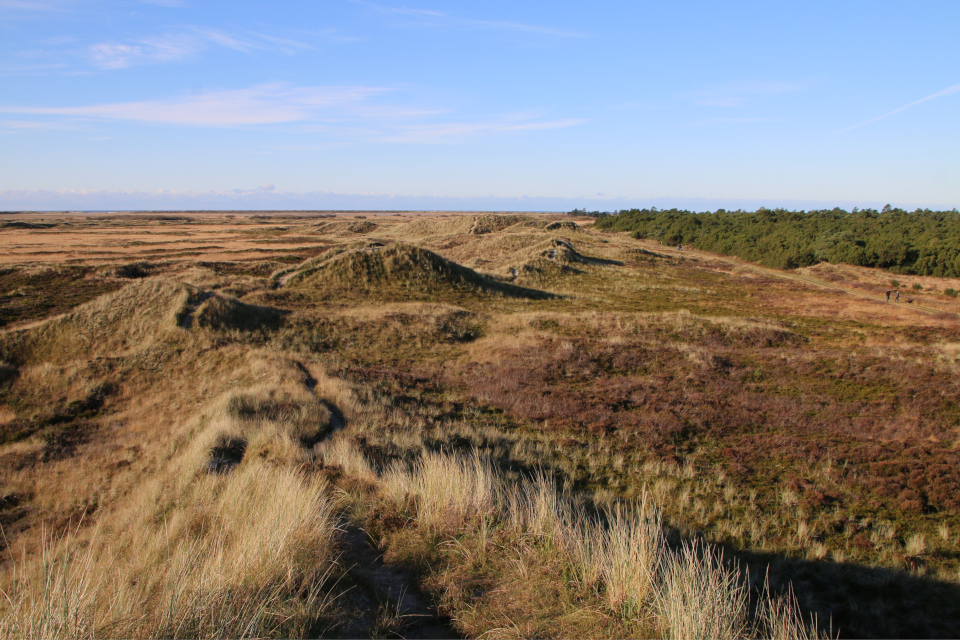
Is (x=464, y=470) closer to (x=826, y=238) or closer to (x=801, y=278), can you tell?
(x=801, y=278)

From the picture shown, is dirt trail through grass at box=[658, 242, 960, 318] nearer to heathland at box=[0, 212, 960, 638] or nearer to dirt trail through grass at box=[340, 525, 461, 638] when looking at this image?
heathland at box=[0, 212, 960, 638]

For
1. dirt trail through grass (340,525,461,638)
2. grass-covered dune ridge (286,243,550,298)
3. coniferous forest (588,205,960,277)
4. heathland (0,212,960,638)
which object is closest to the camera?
dirt trail through grass (340,525,461,638)

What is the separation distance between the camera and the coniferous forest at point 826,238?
173 ft

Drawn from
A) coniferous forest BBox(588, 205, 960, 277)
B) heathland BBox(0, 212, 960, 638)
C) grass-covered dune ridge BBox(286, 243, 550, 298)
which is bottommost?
heathland BBox(0, 212, 960, 638)

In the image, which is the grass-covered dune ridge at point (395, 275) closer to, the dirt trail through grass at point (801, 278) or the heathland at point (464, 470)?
the heathland at point (464, 470)

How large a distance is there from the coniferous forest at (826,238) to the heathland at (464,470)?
30887 mm

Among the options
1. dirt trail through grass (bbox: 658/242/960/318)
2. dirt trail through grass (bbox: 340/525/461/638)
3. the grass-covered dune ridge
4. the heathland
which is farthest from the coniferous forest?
dirt trail through grass (bbox: 340/525/461/638)

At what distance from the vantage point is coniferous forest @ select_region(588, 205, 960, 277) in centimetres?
5278

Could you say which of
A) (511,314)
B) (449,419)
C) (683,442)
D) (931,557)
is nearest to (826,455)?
(683,442)

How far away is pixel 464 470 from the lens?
21.0 ft

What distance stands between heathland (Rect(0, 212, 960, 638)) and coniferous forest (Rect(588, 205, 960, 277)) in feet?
101

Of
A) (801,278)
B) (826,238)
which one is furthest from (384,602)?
(826,238)

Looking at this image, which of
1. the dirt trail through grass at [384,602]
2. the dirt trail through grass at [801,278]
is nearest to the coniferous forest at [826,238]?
the dirt trail through grass at [801,278]

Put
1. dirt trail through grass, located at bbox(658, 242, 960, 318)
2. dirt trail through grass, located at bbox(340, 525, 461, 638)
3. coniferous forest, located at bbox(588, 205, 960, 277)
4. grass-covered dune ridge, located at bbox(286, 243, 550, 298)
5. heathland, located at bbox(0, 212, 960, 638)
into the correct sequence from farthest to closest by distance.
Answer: coniferous forest, located at bbox(588, 205, 960, 277), dirt trail through grass, located at bbox(658, 242, 960, 318), grass-covered dune ridge, located at bbox(286, 243, 550, 298), heathland, located at bbox(0, 212, 960, 638), dirt trail through grass, located at bbox(340, 525, 461, 638)
